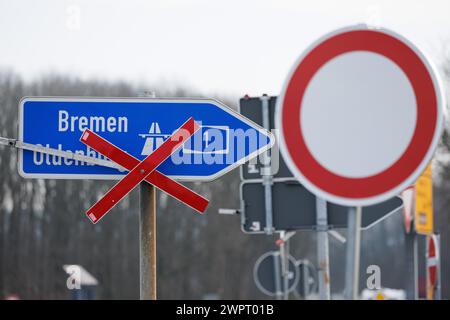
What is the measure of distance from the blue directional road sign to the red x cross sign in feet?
0.24

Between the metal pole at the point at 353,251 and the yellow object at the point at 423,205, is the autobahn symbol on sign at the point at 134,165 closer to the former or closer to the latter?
the metal pole at the point at 353,251

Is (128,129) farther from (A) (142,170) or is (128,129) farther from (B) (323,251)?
(B) (323,251)

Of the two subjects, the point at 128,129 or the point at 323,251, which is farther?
the point at 323,251

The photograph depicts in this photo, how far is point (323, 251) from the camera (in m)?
11.3

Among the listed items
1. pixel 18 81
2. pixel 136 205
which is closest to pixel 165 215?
pixel 136 205

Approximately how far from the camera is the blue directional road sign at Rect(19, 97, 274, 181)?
561 centimetres

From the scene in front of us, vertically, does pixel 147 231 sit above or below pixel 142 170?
below

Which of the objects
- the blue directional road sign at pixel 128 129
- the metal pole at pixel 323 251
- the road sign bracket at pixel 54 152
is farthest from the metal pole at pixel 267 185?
the road sign bracket at pixel 54 152

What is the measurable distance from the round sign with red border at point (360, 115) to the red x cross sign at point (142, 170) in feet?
5.64

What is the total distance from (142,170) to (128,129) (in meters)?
0.32

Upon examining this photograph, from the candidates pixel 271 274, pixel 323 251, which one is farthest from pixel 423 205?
pixel 323 251

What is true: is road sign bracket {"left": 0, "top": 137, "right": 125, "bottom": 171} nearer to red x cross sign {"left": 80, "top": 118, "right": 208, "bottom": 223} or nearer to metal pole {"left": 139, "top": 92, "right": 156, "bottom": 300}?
red x cross sign {"left": 80, "top": 118, "right": 208, "bottom": 223}

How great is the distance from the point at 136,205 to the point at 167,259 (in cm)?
353
